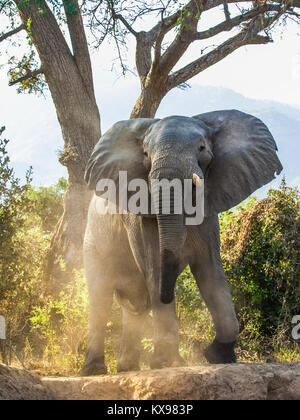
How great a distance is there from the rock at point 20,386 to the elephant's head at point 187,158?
1.15 m

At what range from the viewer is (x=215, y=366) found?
375 centimetres

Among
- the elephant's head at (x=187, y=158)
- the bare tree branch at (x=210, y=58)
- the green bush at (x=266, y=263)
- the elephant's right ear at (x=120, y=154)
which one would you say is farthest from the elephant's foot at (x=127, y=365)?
the bare tree branch at (x=210, y=58)

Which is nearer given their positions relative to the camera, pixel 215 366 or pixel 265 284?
pixel 215 366

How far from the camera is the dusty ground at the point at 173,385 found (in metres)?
3.48

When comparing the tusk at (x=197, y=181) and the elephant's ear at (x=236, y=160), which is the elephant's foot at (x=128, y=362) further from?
the tusk at (x=197, y=181)

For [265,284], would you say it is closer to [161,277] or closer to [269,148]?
[269,148]

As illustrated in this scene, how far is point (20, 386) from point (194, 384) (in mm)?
1257

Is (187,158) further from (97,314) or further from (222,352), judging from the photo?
(97,314)

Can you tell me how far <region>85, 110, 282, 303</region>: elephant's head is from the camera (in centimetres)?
397

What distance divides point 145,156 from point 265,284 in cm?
458

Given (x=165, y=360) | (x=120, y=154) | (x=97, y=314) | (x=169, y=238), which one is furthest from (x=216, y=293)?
(x=97, y=314)
